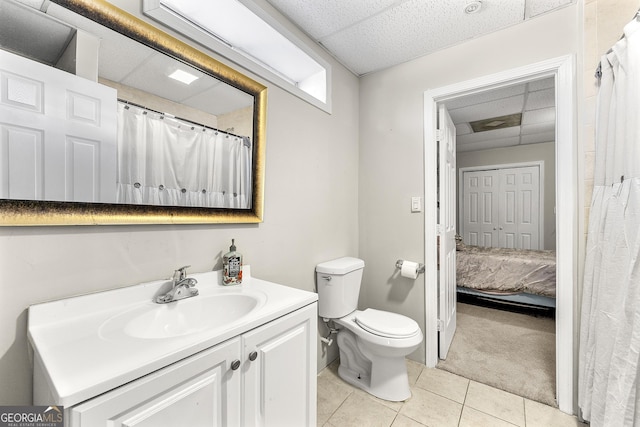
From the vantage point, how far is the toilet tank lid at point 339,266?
5.86ft

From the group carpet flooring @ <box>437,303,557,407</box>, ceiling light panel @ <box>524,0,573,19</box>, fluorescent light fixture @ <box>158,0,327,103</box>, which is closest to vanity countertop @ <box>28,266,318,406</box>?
fluorescent light fixture @ <box>158,0,327,103</box>

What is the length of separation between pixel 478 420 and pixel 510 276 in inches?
79.3

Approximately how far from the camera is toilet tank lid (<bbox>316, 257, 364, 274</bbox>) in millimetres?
1787

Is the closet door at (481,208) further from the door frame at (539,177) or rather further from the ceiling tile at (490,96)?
the ceiling tile at (490,96)

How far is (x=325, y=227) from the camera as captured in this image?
196cm

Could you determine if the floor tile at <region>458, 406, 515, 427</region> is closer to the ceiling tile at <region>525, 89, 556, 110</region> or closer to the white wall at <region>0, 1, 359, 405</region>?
the white wall at <region>0, 1, 359, 405</region>

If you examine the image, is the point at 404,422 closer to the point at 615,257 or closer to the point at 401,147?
the point at 615,257

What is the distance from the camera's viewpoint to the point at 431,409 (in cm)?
157

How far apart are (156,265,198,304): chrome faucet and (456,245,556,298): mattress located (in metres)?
3.12

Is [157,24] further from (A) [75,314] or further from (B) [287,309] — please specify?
(B) [287,309]

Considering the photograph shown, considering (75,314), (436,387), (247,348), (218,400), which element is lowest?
(436,387)

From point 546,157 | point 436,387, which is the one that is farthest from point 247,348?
point 546,157

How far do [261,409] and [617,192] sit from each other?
5.81 ft

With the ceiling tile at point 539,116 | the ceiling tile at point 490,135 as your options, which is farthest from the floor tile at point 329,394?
the ceiling tile at point 490,135
